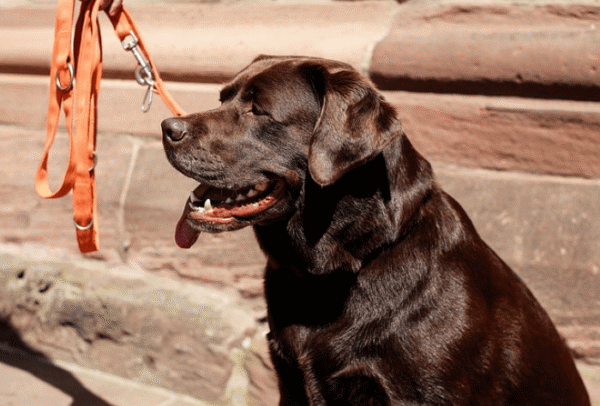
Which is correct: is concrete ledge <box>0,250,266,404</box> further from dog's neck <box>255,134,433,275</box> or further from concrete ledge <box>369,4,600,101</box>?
concrete ledge <box>369,4,600,101</box>

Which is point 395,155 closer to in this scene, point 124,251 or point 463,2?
point 463,2

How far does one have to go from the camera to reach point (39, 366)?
12.7 feet

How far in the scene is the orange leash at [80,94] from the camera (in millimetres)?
2762

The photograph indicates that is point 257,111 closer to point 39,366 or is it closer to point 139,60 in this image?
point 139,60

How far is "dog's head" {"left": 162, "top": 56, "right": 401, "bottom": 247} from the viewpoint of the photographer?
7.82 ft

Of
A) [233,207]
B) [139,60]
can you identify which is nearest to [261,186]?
[233,207]

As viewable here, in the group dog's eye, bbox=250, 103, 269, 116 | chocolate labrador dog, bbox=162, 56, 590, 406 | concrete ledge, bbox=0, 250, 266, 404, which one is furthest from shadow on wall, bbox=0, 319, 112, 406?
dog's eye, bbox=250, 103, 269, 116

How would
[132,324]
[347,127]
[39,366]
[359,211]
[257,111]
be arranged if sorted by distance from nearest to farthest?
[347,127] < [359,211] < [257,111] < [132,324] < [39,366]

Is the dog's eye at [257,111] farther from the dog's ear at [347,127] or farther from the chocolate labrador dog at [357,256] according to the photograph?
the dog's ear at [347,127]

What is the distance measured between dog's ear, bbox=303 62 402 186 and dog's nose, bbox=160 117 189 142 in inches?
17.3

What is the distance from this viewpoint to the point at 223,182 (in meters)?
2.50

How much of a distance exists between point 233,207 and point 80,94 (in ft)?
2.41

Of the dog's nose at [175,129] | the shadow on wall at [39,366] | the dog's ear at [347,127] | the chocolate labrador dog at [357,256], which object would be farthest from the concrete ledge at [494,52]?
the shadow on wall at [39,366]

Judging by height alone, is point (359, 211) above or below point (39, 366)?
above
